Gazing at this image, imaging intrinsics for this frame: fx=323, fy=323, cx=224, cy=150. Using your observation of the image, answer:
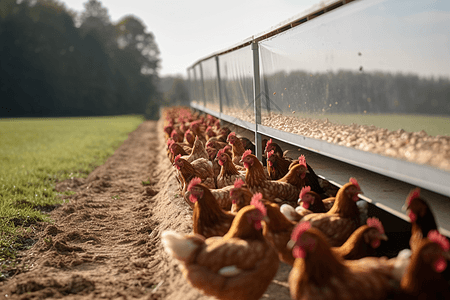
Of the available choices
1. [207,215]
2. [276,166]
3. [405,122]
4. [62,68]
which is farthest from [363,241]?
[62,68]

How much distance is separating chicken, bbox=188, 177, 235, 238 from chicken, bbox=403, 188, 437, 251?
4.78 ft

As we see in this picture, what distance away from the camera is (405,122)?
234cm

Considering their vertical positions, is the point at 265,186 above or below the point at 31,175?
above

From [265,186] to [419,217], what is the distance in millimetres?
1753

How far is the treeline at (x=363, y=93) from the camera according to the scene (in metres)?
2.10

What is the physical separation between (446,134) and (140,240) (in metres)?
3.59

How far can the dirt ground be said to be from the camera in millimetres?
2963

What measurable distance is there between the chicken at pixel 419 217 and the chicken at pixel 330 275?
0.39 m

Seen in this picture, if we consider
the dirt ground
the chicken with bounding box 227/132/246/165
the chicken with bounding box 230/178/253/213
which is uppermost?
the chicken with bounding box 227/132/246/165

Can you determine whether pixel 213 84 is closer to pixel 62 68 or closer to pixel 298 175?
pixel 298 175

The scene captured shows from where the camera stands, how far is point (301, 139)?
11.5 ft

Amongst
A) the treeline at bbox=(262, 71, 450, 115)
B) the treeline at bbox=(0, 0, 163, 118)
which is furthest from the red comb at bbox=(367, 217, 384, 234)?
the treeline at bbox=(0, 0, 163, 118)

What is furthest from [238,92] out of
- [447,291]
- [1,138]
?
[1,138]

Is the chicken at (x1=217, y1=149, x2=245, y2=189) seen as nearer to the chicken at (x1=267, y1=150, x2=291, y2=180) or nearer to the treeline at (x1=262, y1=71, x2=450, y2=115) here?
the chicken at (x1=267, y1=150, x2=291, y2=180)
